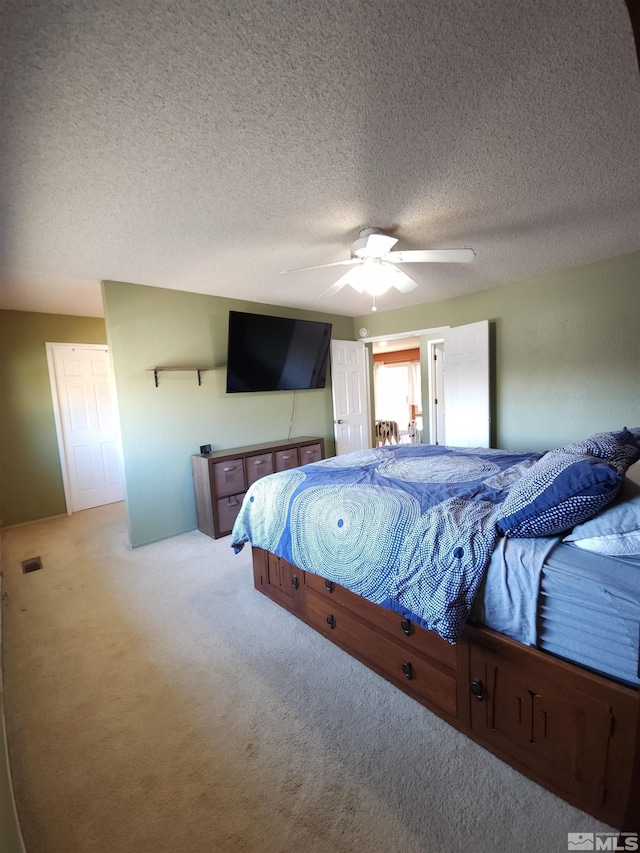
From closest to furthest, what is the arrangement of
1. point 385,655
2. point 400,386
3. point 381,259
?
point 385,655 < point 381,259 < point 400,386

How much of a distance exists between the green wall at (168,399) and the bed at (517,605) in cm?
220

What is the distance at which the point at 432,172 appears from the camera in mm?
1821

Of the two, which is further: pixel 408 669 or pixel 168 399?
pixel 168 399

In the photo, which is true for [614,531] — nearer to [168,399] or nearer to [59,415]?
[168,399]

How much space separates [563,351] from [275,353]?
304 centimetres

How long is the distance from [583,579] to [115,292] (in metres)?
3.79

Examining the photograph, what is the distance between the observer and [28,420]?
14.1 feet

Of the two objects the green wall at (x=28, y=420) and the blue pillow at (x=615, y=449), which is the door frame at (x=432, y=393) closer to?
the blue pillow at (x=615, y=449)

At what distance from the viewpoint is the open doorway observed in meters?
8.58

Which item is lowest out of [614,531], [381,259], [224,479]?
[224,479]

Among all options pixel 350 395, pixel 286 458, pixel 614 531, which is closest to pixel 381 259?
pixel 614 531

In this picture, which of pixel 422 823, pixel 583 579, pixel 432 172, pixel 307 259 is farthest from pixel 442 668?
pixel 307 259

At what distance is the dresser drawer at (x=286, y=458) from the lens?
4.16 metres

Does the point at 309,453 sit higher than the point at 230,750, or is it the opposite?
the point at 309,453
